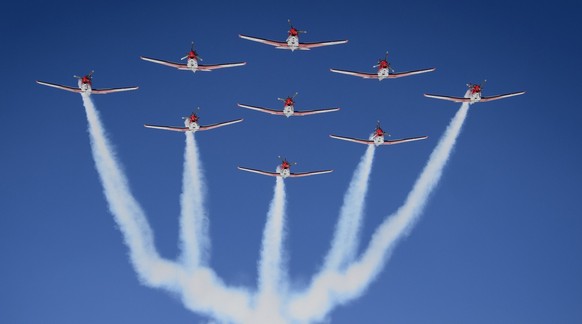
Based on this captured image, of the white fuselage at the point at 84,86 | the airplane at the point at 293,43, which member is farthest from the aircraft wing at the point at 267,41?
the white fuselage at the point at 84,86

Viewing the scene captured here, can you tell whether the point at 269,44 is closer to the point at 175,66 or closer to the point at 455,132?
the point at 175,66

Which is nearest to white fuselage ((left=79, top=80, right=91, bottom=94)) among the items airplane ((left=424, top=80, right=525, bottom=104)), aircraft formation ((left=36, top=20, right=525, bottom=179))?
aircraft formation ((left=36, top=20, right=525, bottom=179))

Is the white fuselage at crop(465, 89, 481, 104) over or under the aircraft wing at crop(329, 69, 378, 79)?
under

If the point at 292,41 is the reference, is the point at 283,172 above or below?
below

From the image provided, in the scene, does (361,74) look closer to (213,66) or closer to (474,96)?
(474,96)

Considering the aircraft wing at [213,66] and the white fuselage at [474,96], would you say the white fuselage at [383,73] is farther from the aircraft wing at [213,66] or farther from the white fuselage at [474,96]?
the aircraft wing at [213,66]

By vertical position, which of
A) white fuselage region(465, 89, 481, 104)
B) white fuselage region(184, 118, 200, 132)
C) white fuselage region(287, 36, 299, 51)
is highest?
white fuselage region(287, 36, 299, 51)

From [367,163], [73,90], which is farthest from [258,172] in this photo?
[73,90]

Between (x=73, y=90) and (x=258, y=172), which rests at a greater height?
(x=73, y=90)

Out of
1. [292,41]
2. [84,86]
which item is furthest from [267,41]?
[84,86]

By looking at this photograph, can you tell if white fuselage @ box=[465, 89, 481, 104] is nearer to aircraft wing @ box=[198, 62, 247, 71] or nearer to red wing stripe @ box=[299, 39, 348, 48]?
red wing stripe @ box=[299, 39, 348, 48]

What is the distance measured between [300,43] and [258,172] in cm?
2007

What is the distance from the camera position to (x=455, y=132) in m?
116

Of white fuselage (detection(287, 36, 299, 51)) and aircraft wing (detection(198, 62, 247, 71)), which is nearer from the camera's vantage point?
white fuselage (detection(287, 36, 299, 51))
